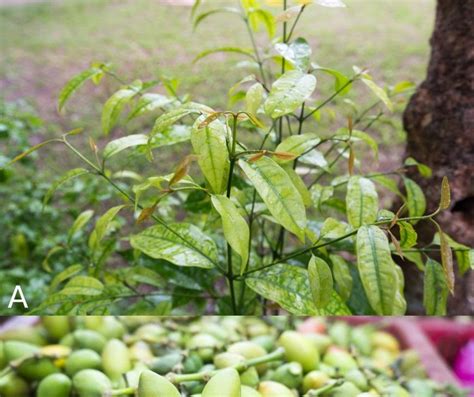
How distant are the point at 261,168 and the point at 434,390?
0.49 metres

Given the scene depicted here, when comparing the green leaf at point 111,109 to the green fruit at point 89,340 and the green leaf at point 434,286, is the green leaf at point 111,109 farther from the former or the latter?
the green leaf at point 434,286

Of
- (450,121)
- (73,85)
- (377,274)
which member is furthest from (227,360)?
(450,121)

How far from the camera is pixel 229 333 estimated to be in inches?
38.3

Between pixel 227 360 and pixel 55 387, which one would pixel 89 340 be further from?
pixel 227 360

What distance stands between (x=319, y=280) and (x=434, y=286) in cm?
24

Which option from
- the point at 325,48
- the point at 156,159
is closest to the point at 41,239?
the point at 156,159

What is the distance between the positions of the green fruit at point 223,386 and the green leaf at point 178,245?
0.18 meters

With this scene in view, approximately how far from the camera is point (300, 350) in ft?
3.03

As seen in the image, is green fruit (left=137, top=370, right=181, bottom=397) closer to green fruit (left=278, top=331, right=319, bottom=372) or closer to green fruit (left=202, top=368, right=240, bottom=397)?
green fruit (left=202, top=368, right=240, bottom=397)

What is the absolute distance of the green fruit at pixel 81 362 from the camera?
0.88 m

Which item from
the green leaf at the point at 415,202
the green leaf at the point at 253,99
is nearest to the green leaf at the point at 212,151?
the green leaf at the point at 253,99

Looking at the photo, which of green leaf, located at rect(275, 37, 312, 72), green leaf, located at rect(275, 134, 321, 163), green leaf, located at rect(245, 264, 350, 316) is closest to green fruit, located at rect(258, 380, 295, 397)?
green leaf, located at rect(245, 264, 350, 316)

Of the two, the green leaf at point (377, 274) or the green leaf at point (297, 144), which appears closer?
the green leaf at point (377, 274)

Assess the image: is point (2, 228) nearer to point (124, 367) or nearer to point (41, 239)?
point (41, 239)
